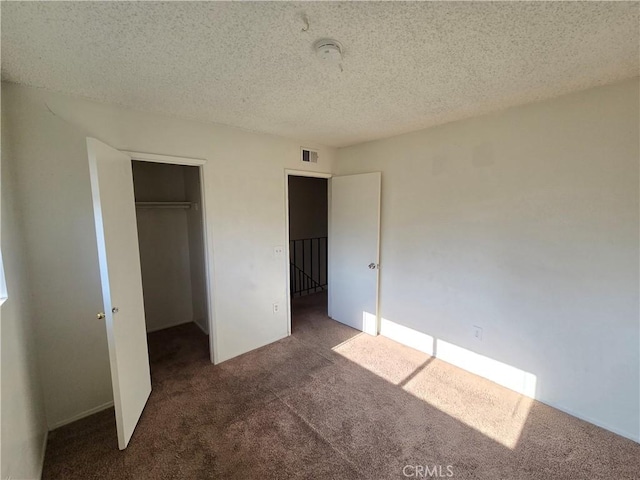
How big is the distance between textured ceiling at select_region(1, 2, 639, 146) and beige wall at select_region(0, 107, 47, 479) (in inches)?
31.5

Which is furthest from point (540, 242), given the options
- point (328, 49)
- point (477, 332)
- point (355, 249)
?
point (328, 49)

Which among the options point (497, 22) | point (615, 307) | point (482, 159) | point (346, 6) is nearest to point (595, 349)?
point (615, 307)

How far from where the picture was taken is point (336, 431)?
6.49ft

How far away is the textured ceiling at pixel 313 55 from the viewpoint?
1131mm

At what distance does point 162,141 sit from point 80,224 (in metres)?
0.90

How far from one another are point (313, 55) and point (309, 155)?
1979mm

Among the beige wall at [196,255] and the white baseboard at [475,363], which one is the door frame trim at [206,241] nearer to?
the beige wall at [196,255]

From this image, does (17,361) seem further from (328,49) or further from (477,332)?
(477,332)

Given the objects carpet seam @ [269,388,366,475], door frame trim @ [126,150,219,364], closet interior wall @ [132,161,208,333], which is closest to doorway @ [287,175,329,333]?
closet interior wall @ [132,161,208,333]

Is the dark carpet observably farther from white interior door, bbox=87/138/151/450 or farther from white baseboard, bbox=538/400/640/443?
white interior door, bbox=87/138/151/450

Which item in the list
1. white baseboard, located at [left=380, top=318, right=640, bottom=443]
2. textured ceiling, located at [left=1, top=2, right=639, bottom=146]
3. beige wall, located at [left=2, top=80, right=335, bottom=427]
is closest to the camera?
textured ceiling, located at [left=1, top=2, right=639, bottom=146]

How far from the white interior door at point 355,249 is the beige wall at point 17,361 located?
115 inches

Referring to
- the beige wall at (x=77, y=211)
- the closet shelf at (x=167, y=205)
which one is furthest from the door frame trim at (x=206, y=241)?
the closet shelf at (x=167, y=205)

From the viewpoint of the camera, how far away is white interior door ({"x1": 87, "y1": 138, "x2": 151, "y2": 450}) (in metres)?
1.67
